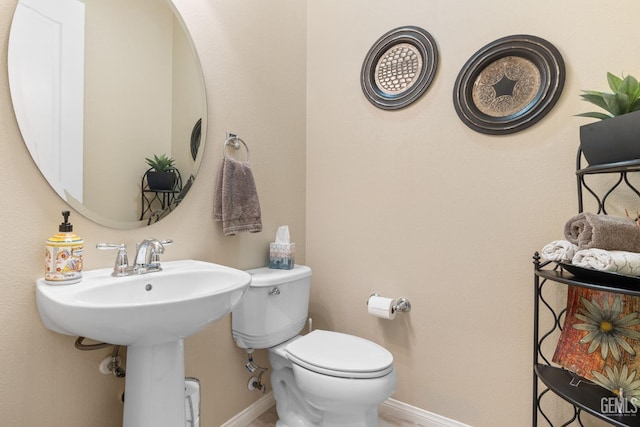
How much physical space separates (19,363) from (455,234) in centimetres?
160

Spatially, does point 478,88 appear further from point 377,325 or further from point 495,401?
point 495,401

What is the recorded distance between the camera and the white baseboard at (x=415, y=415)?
1486mm

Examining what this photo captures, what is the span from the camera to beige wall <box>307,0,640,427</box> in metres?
1.26

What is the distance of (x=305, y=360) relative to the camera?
1.26 metres

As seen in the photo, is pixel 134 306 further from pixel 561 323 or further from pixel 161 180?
pixel 561 323

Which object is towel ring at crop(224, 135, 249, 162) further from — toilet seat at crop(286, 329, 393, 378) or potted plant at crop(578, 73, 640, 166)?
potted plant at crop(578, 73, 640, 166)

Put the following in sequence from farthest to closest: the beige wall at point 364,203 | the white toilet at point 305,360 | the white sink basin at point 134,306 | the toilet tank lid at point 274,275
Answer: the toilet tank lid at point 274,275, the white toilet at point 305,360, the beige wall at point 364,203, the white sink basin at point 134,306

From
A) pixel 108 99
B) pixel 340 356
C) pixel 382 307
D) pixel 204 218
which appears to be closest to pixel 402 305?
pixel 382 307

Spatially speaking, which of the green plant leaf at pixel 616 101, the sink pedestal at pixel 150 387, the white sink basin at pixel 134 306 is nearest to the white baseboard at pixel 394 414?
the sink pedestal at pixel 150 387

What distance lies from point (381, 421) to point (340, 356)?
0.59m

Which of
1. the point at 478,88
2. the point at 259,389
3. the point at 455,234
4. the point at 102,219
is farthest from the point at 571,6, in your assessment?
the point at 259,389

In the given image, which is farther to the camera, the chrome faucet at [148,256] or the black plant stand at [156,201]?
the black plant stand at [156,201]

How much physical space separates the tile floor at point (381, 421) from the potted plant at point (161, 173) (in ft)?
3.95

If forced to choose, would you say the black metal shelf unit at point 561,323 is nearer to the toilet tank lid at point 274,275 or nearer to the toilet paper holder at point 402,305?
the toilet paper holder at point 402,305
